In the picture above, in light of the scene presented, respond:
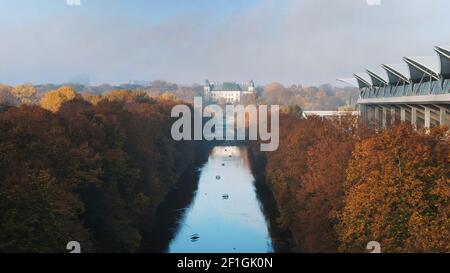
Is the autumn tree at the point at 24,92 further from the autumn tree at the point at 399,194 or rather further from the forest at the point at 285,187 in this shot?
the autumn tree at the point at 399,194

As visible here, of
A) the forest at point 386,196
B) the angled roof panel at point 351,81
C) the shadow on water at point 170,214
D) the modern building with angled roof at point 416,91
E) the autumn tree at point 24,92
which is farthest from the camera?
the autumn tree at point 24,92

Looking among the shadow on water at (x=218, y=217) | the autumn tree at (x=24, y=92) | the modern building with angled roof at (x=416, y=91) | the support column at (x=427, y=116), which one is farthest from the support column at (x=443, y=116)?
the autumn tree at (x=24, y=92)

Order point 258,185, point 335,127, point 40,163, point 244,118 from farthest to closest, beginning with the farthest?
point 244,118, point 258,185, point 335,127, point 40,163

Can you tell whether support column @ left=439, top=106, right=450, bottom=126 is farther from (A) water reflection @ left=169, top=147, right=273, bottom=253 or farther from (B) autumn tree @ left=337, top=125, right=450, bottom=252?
(B) autumn tree @ left=337, top=125, right=450, bottom=252

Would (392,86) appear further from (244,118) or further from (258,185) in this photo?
(244,118)

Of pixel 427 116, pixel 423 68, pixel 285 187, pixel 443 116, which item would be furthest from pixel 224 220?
pixel 423 68

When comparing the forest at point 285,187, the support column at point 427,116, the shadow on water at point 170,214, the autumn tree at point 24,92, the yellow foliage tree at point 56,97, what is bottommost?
the shadow on water at point 170,214

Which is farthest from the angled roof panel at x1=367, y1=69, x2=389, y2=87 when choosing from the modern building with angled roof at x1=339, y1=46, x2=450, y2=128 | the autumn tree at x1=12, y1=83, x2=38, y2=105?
the autumn tree at x1=12, y1=83, x2=38, y2=105
